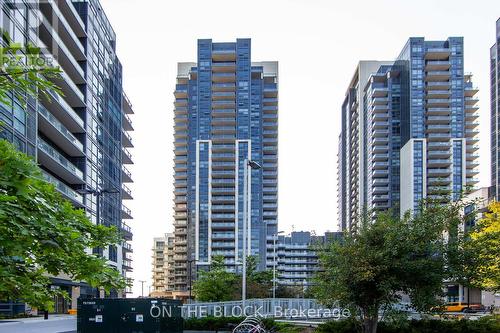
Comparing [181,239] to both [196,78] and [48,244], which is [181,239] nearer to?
[196,78]

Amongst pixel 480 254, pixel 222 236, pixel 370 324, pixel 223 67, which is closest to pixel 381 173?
pixel 222 236

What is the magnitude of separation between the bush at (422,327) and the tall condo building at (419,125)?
106197 mm

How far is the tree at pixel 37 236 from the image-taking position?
18.4 ft

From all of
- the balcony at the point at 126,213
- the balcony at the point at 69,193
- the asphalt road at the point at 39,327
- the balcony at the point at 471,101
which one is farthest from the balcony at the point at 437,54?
the asphalt road at the point at 39,327

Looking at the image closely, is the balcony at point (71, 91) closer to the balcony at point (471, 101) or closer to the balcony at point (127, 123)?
the balcony at point (127, 123)

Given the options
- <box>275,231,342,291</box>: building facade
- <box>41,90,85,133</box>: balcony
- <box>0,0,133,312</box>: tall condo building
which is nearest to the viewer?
<box>0,0,133,312</box>: tall condo building

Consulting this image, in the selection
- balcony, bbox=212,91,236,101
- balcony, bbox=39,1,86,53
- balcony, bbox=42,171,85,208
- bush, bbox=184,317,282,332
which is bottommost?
bush, bbox=184,317,282,332

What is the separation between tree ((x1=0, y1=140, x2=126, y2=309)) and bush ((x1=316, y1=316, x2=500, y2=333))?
1750cm

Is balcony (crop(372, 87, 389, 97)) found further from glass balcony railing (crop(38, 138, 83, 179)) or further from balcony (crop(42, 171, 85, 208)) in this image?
balcony (crop(42, 171, 85, 208))

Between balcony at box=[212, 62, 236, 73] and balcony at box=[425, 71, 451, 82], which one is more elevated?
balcony at box=[212, 62, 236, 73]

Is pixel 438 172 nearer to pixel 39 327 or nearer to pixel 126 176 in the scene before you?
pixel 126 176

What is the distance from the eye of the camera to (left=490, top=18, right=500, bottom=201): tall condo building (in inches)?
4923

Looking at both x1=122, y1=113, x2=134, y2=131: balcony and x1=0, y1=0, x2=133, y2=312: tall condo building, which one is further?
x1=122, y1=113, x2=134, y2=131: balcony

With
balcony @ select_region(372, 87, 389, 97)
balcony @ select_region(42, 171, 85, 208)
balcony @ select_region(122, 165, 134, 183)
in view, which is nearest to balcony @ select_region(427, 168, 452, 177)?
balcony @ select_region(372, 87, 389, 97)
